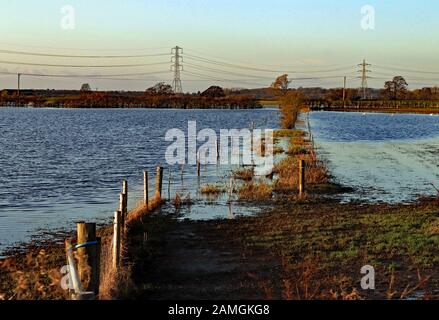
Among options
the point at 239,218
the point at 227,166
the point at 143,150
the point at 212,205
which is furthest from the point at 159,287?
the point at 143,150

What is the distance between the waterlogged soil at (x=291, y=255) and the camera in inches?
467

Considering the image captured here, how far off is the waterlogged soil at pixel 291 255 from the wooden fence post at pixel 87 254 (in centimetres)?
195

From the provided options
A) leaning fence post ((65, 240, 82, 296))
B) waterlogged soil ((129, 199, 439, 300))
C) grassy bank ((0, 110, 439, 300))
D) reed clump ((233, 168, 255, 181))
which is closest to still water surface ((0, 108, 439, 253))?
reed clump ((233, 168, 255, 181))

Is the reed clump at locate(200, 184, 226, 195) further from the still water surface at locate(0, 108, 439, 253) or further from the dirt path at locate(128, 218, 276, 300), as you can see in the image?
the dirt path at locate(128, 218, 276, 300)

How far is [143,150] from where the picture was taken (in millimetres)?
52062

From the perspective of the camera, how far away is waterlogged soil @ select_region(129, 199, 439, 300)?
38.9ft

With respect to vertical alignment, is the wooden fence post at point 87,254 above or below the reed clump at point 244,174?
above

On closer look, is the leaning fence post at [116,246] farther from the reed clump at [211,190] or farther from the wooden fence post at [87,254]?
the reed clump at [211,190]

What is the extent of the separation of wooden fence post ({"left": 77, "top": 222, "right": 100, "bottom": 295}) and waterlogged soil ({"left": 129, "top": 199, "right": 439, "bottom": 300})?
195 cm

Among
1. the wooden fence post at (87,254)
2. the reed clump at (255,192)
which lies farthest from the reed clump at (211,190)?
the wooden fence post at (87,254)

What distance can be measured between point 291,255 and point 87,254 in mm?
6250

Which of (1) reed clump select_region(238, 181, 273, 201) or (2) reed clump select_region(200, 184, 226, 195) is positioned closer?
(1) reed clump select_region(238, 181, 273, 201)

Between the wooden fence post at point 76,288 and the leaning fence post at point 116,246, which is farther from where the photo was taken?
the leaning fence post at point 116,246
